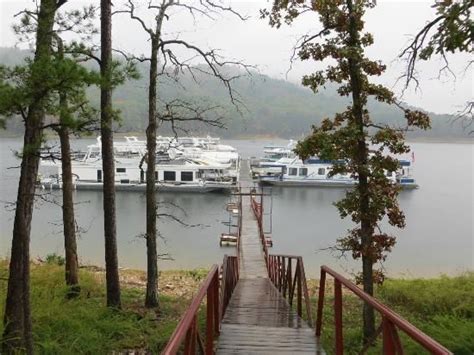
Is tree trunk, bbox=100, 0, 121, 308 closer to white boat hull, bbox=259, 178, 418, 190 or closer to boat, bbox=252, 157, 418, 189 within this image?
boat, bbox=252, 157, 418, 189

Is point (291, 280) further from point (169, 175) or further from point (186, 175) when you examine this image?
point (169, 175)

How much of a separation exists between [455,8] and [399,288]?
9.89m

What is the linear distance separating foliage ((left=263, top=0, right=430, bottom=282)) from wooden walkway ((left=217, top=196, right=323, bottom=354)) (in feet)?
5.91

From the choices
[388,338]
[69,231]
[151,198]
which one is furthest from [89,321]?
[388,338]

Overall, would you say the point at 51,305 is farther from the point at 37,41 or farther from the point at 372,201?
the point at 372,201

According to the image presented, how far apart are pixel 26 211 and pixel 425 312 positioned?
29.1ft

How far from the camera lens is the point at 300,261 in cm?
703

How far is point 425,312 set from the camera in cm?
1095

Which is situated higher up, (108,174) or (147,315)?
(108,174)

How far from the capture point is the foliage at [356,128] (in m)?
7.36

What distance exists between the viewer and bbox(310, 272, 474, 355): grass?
671 centimetres

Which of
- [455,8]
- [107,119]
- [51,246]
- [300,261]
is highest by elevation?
[455,8]

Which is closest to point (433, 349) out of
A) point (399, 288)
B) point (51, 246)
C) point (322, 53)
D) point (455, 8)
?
point (455, 8)

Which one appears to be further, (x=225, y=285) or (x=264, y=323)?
(x=225, y=285)
